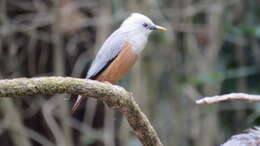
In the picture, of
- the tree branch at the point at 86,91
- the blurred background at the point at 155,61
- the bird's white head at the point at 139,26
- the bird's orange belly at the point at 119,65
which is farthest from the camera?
the blurred background at the point at 155,61

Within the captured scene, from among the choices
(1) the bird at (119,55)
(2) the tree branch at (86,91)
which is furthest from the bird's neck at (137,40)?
(2) the tree branch at (86,91)

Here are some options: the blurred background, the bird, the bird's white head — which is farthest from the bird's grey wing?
the blurred background

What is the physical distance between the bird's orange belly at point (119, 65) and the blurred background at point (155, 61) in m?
2.26

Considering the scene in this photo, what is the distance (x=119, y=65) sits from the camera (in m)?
3.87

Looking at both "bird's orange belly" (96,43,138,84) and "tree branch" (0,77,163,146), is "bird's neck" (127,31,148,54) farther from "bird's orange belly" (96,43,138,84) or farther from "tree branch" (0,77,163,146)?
"tree branch" (0,77,163,146)

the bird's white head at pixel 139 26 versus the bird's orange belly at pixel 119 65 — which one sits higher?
the bird's white head at pixel 139 26

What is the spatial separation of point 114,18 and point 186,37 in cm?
111

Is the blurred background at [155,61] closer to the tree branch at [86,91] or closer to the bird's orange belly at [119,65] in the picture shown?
the bird's orange belly at [119,65]

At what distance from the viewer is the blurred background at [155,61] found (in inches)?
249

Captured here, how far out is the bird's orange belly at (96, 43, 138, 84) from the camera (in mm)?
3869

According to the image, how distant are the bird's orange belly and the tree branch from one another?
57.0 inches

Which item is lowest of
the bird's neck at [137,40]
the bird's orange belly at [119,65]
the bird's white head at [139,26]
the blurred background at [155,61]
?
the blurred background at [155,61]

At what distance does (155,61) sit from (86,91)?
4.48 metres

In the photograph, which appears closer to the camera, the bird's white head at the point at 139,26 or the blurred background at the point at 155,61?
the bird's white head at the point at 139,26
